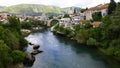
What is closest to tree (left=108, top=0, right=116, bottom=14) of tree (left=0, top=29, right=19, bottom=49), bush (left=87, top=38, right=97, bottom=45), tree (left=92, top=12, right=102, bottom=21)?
tree (left=92, top=12, right=102, bottom=21)

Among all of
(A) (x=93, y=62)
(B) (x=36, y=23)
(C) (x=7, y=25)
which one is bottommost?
(B) (x=36, y=23)

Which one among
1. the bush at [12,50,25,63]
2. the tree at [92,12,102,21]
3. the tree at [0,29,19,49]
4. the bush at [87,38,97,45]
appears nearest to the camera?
the bush at [12,50,25,63]

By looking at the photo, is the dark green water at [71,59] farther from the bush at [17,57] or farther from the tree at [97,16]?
the tree at [97,16]

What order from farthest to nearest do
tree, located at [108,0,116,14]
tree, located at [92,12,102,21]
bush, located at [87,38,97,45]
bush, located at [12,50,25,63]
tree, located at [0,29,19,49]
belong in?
1. tree, located at [92,12,102,21]
2. tree, located at [108,0,116,14]
3. bush, located at [87,38,97,45]
4. tree, located at [0,29,19,49]
5. bush, located at [12,50,25,63]

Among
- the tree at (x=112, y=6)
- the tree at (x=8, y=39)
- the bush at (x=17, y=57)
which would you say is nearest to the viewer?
the bush at (x=17, y=57)

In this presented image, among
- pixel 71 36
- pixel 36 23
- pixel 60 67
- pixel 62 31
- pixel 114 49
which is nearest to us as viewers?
pixel 60 67

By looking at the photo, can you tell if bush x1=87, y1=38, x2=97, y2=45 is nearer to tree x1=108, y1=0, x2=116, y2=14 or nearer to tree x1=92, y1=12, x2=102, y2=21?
tree x1=108, y1=0, x2=116, y2=14

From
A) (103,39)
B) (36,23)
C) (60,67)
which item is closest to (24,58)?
(60,67)

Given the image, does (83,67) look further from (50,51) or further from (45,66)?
(50,51)

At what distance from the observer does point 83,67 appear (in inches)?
1460

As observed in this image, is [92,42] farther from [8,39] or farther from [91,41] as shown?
[8,39]

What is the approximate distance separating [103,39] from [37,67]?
21854 mm

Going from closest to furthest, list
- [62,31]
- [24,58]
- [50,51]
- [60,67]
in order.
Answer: [60,67], [24,58], [50,51], [62,31]

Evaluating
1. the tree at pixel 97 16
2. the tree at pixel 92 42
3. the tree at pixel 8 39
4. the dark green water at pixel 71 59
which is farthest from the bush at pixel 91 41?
the tree at pixel 97 16
